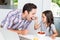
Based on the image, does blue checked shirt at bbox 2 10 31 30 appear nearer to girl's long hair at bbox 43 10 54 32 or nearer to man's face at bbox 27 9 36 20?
man's face at bbox 27 9 36 20

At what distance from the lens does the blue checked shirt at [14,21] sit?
2027mm

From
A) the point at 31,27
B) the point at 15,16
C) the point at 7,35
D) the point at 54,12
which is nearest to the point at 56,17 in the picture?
the point at 54,12

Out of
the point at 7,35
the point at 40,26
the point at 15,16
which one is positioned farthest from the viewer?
the point at 40,26

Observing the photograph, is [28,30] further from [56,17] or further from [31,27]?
[56,17]

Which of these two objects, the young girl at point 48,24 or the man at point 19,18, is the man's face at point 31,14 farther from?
the young girl at point 48,24

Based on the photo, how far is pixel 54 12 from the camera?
220 cm

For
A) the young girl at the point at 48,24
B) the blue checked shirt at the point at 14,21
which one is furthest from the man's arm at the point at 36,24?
the blue checked shirt at the point at 14,21

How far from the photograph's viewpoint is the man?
203 centimetres

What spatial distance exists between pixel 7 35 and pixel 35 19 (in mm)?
1362

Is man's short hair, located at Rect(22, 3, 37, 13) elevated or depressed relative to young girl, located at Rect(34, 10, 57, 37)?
elevated

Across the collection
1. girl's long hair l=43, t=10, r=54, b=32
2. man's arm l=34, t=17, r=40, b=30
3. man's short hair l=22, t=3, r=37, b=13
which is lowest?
man's arm l=34, t=17, r=40, b=30

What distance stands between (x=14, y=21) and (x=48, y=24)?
405 millimetres

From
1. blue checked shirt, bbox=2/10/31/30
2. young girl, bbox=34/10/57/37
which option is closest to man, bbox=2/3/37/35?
blue checked shirt, bbox=2/10/31/30

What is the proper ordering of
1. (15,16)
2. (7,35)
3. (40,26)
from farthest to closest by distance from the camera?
1. (40,26)
2. (15,16)
3. (7,35)
